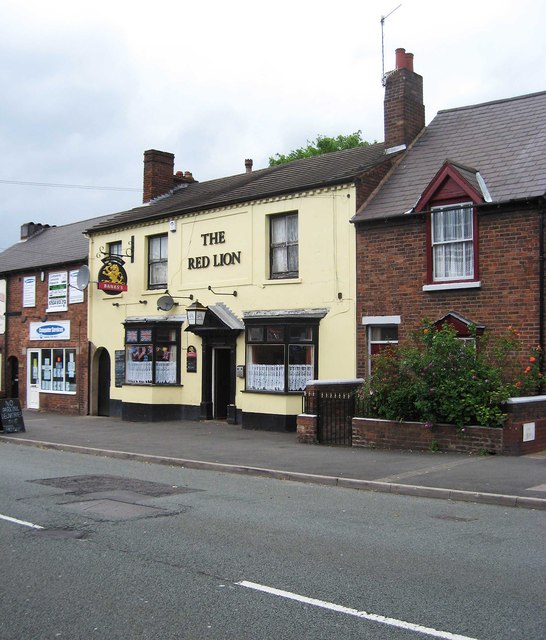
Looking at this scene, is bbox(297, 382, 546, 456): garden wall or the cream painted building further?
the cream painted building

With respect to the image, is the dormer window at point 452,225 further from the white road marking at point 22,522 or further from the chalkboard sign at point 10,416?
the chalkboard sign at point 10,416

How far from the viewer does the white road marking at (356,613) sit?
476cm

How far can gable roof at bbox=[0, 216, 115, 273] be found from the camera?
88.9ft

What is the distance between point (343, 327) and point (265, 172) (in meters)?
7.50

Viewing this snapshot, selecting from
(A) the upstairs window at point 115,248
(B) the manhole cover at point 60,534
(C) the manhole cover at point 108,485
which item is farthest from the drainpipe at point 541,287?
(A) the upstairs window at point 115,248

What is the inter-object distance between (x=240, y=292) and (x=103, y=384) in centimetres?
782

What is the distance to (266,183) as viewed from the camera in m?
21.0

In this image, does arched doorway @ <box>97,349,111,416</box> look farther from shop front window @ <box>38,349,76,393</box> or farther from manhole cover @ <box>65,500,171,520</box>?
manhole cover @ <box>65,500,171,520</box>

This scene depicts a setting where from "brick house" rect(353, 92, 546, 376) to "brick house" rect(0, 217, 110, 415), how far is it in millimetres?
12059

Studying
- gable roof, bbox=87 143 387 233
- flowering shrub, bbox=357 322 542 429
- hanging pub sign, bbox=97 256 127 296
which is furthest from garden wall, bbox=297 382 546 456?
hanging pub sign, bbox=97 256 127 296

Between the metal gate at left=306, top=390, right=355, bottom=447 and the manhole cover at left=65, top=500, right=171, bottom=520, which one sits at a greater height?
the metal gate at left=306, top=390, right=355, bottom=447

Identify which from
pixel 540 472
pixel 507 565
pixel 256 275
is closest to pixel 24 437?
pixel 256 275

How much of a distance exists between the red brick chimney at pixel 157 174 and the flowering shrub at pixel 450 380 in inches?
553

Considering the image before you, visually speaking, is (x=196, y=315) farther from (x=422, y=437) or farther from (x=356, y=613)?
(x=356, y=613)
